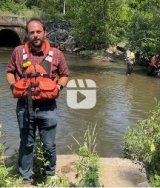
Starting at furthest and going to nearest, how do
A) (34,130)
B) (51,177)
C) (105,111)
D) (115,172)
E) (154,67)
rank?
(154,67), (105,111), (115,172), (34,130), (51,177)

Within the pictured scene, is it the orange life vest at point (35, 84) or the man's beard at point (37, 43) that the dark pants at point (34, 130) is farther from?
the man's beard at point (37, 43)

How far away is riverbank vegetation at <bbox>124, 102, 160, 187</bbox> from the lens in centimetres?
530

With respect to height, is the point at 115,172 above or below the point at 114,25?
above

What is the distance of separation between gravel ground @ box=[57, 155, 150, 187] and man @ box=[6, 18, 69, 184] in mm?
439

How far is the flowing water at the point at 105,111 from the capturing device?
28.7 ft

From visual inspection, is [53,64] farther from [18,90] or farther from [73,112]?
[73,112]

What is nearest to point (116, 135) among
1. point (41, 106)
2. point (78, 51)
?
point (41, 106)

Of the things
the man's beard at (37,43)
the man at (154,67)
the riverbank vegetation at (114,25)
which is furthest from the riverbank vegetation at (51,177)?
the riverbank vegetation at (114,25)

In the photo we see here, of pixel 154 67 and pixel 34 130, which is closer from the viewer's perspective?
pixel 34 130

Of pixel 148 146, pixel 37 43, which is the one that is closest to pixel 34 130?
pixel 37 43

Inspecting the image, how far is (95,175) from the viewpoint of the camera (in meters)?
4.40

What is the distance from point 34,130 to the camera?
190 inches

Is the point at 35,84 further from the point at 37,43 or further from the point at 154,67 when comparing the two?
the point at 154,67

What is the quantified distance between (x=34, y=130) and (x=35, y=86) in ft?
1.81
